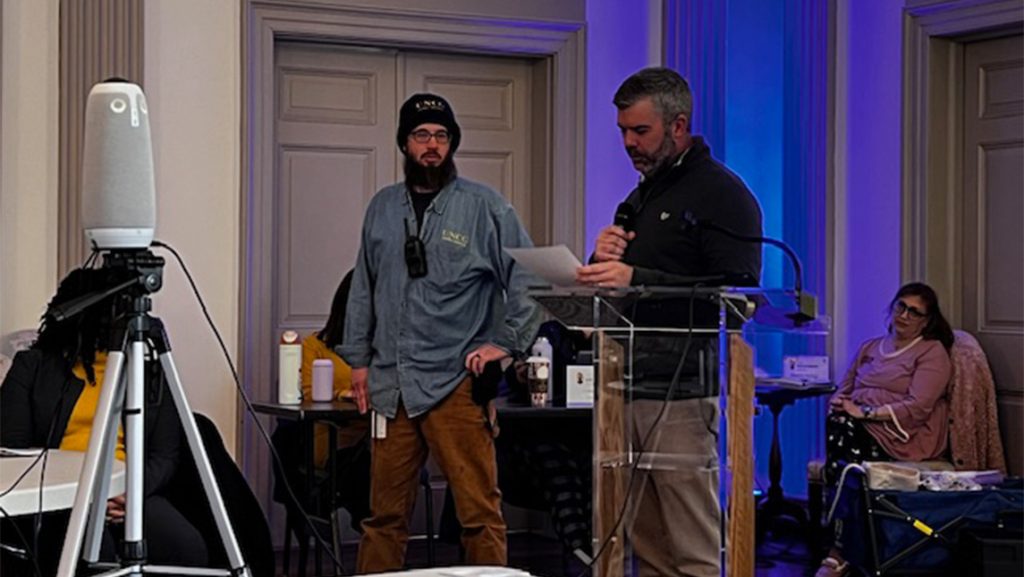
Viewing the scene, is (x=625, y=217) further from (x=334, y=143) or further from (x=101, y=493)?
(x=334, y=143)

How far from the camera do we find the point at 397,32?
6.13 meters

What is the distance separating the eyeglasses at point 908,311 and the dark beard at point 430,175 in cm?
247

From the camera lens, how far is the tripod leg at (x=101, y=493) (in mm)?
2604

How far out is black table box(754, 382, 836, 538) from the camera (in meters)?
6.21

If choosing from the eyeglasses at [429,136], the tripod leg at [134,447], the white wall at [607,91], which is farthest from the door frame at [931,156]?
the tripod leg at [134,447]

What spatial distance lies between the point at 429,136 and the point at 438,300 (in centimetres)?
47

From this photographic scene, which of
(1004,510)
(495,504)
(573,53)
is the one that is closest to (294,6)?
(573,53)

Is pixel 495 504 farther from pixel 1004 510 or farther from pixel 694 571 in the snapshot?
pixel 1004 510

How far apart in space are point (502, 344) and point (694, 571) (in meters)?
1.24

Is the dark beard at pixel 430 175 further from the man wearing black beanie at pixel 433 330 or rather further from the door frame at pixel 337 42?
the door frame at pixel 337 42

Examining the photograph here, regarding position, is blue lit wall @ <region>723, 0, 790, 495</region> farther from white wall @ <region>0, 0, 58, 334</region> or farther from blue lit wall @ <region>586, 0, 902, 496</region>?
white wall @ <region>0, 0, 58, 334</region>

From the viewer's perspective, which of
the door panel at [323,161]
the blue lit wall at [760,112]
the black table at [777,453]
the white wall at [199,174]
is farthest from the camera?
the blue lit wall at [760,112]

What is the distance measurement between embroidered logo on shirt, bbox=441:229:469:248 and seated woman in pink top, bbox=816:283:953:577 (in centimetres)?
229

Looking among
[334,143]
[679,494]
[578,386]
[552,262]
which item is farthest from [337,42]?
[679,494]
